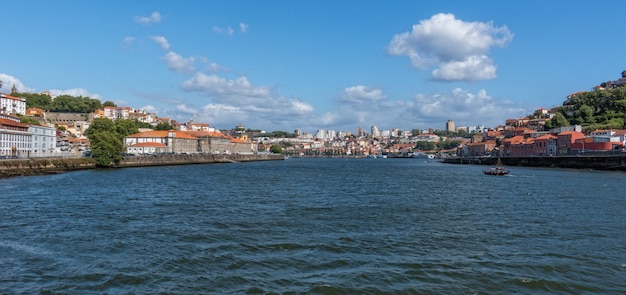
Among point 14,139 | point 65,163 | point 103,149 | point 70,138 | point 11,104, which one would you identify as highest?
point 11,104

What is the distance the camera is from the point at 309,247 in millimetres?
14336

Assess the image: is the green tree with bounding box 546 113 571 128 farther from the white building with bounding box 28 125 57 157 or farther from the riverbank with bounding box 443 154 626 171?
the white building with bounding box 28 125 57 157

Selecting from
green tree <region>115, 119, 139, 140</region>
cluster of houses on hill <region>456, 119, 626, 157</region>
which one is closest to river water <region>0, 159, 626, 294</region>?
cluster of houses on hill <region>456, 119, 626, 157</region>

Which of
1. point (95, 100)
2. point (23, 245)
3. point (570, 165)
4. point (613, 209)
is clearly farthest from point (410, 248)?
point (95, 100)

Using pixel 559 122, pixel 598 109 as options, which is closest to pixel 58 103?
pixel 559 122

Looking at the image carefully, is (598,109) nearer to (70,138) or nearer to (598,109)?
(598,109)

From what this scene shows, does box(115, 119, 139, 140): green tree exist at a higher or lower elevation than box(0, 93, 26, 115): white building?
lower

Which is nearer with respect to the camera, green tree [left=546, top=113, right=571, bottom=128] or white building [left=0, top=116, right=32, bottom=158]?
white building [left=0, top=116, right=32, bottom=158]

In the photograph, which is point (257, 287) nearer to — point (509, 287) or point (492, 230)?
point (509, 287)

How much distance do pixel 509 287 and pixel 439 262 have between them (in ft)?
7.43

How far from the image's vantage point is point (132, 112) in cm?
16512

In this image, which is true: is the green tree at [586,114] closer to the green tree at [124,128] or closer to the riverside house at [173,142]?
the riverside house at [173,142]

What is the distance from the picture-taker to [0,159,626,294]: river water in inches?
421

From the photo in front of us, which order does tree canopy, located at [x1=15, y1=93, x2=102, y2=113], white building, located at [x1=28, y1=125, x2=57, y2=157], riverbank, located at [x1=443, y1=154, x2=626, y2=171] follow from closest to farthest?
white building, located at [x1=28, y1=125, x2=57, y2=157] → riverbank, located at [x1=443, y1=154, x2=626, y2=171] → tree canopy, located at [x1=15, y1=93, x2=102, y2=113]
